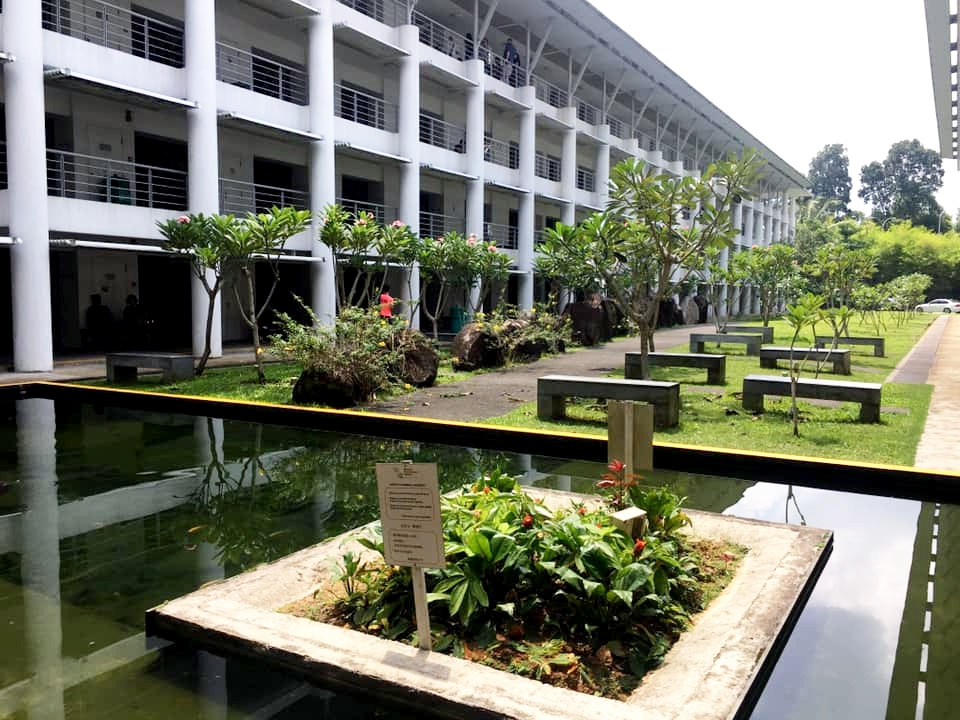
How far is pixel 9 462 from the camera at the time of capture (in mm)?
7164

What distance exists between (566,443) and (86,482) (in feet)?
13.5

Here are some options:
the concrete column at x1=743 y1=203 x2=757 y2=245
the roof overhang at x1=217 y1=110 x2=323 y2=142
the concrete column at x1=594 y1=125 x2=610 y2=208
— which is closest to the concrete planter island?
the roof overhang at x1=217 y1=110 x2=323 y2=142

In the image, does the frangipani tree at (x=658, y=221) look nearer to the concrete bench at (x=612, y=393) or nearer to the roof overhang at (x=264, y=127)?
the concrete bench at (x=612, y=393)

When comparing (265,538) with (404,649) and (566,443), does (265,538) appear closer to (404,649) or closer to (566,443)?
(404,649)

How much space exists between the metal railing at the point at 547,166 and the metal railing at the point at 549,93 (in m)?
2.09

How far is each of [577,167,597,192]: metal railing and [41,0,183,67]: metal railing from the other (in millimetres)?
18991

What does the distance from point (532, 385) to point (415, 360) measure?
1.84 m

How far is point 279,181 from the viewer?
21.0m

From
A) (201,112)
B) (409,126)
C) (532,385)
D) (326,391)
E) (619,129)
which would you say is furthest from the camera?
(619,129)

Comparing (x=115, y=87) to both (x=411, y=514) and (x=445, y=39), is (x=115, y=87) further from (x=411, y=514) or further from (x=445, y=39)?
(x=411, y=514)

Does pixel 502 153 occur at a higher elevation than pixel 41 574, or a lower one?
higher

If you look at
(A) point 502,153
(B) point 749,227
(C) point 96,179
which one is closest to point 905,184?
(B) point 749,227

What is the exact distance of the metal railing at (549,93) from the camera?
2962 centimetres

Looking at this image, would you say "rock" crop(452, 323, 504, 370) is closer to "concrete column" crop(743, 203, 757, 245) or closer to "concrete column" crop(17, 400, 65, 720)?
"concrete column" crop(17, 400, 65, 720)
